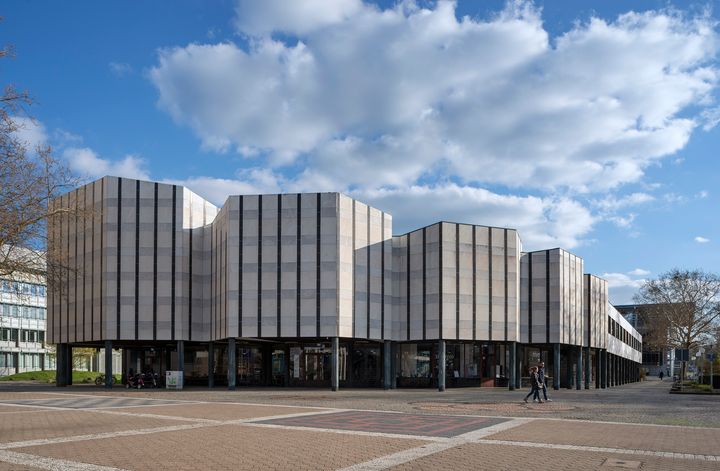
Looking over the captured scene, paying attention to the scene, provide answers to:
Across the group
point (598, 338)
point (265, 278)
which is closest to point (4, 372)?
point (265, 278)

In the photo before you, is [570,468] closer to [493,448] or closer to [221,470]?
[493,448]

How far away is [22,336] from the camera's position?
93.7m

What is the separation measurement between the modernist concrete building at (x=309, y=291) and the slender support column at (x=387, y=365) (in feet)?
0.31

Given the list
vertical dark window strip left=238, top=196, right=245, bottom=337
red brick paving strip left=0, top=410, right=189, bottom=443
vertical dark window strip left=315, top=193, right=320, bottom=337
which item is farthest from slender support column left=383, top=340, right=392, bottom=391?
red brick paving strip left=0, top=410, right=189, bottom=443

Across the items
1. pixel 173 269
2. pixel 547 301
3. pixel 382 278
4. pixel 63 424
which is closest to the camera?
pixel 63 424

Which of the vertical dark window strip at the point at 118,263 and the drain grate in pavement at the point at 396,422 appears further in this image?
the vertical dark window strip at the point at 118,263

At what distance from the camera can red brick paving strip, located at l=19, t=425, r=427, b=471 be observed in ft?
42.0

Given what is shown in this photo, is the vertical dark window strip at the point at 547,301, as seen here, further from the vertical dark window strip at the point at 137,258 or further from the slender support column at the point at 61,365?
the slender support column at the point at 61,365

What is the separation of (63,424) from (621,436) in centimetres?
1572

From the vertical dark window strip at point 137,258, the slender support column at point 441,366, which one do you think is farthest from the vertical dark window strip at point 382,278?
the vertical dark window strip at point 137,258

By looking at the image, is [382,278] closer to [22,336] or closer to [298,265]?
[298,265]

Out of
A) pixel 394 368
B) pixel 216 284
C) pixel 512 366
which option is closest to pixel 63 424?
pixel 216 284

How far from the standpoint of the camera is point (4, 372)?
295 feet

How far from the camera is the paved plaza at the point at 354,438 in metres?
13.1
